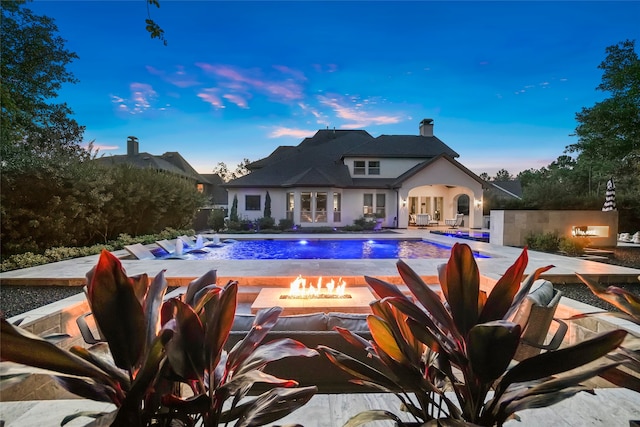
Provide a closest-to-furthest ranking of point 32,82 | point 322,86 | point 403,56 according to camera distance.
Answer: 1. point 32,82
2. point 403,56
3. point 322,86

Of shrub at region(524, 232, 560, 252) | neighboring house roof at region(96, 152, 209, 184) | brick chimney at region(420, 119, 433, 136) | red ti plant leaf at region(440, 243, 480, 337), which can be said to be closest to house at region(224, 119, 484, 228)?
brick chimney at region(420, 119, 433, 136)

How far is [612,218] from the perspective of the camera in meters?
12.5

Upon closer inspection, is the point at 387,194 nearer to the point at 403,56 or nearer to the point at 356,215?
the point at 356,215

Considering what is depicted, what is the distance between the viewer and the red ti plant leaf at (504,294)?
1.11 meters

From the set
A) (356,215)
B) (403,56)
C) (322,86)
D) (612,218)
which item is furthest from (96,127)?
(612,218)

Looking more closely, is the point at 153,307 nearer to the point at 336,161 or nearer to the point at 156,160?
the point at 336,161

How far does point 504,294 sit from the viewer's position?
43.8 inches

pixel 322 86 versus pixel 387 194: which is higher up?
pixel 322 86

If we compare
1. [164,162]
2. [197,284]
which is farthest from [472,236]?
[164,162]

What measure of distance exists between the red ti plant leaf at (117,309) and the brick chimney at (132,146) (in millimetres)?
35588

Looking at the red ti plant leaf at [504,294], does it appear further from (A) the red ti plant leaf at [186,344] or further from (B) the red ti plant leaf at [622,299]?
(A) the red ti plant leaf at [186,344]

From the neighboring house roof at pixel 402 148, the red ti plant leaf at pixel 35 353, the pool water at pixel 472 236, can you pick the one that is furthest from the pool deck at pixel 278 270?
the neighboring house roof at pixel 402 148

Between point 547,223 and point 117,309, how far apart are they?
47.4 feet

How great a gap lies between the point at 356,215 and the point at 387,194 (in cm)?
258
